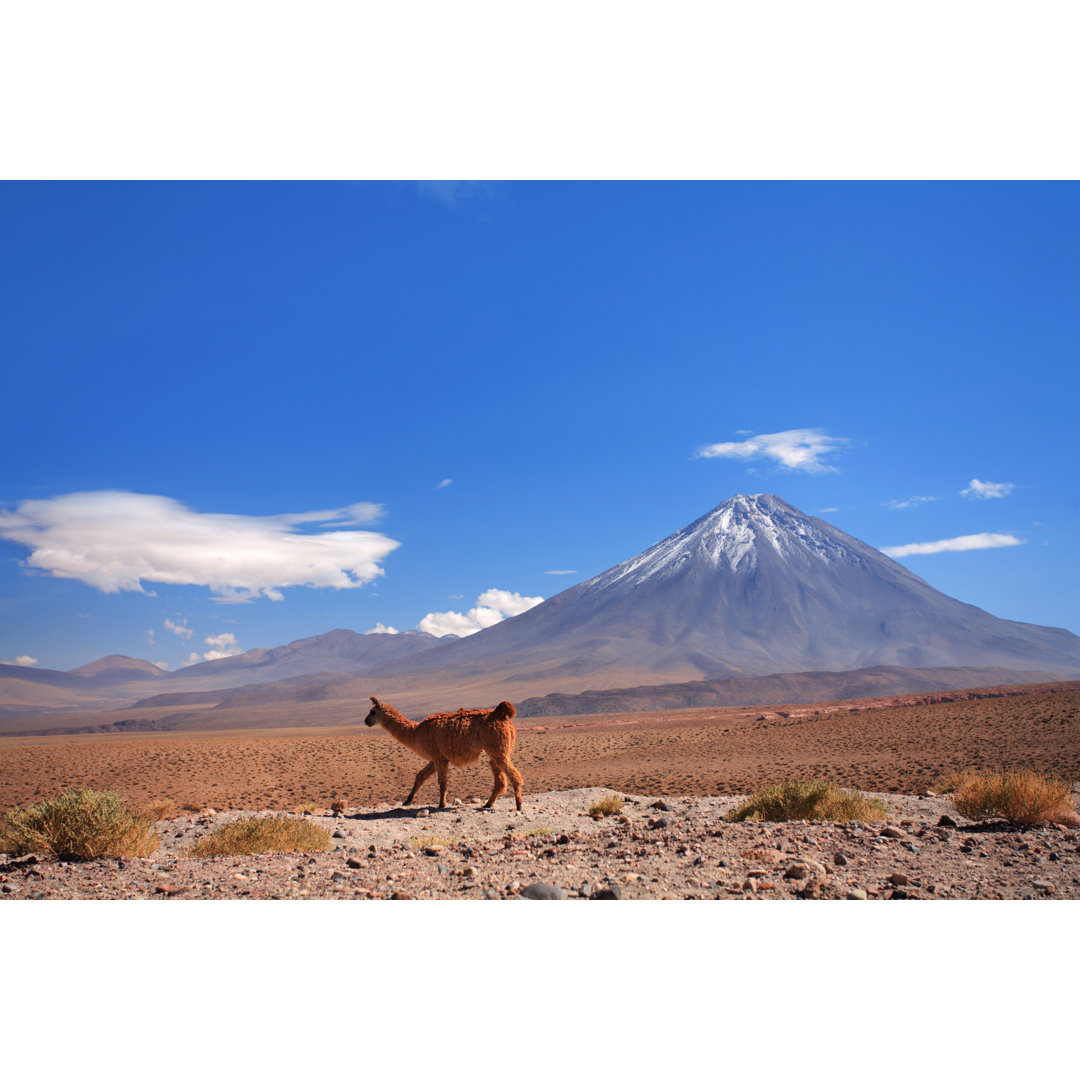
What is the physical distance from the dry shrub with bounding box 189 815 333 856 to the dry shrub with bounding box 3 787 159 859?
2.44ft

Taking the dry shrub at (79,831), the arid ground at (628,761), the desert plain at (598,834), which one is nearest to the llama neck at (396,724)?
the desert plain at (598,834)

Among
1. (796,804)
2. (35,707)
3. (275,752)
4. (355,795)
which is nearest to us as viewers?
(796,804)

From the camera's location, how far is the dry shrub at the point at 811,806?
10.5 m

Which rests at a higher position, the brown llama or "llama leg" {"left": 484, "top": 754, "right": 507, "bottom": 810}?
the brown llama

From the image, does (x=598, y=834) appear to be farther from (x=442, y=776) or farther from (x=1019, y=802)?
(x=1019, y=802)

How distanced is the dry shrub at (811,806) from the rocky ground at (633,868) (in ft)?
2.77

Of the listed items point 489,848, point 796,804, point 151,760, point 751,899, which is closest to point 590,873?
point 751,899

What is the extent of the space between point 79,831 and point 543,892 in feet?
18.7

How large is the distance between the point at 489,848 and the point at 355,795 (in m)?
12.7

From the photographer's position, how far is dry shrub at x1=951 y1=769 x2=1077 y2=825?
8.98 meters

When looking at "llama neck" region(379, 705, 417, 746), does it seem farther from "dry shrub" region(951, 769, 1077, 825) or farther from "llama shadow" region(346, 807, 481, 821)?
"dry shrub" region(951, 769, 1077, 825)

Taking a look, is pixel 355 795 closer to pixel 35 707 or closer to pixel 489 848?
pixel 489 848

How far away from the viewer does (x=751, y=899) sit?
625 centimetres

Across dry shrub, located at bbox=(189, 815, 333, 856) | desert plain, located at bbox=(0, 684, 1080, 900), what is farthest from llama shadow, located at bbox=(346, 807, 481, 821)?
dry shrub, located at bbox=(189, 815, 333, 856)
